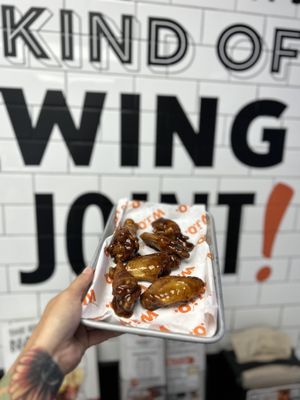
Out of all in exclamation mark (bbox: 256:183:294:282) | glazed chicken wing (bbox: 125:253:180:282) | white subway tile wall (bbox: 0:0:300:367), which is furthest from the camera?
exclamation mark (bbox: 256:183:294:282)

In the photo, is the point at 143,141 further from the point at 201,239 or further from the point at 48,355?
the point at 48,355

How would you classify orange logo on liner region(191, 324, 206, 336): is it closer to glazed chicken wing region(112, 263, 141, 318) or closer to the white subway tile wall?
glazed chicken wing region(112, 263, 141, 318)

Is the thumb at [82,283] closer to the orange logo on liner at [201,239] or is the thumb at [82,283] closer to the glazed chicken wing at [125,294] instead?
the glazed chicken wing at [125,294]

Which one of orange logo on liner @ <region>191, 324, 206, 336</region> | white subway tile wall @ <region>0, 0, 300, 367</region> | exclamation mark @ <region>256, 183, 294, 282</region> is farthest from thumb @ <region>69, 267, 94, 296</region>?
exclamation mark @ <region>256, 183, 294, 282</region>

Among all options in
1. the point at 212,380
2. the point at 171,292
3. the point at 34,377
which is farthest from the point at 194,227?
the point at 212,380

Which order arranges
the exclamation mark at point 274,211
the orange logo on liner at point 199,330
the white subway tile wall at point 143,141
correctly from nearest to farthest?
the orange logo on liner at point 199,330
the white subway tile wall at point 143,141
the exclamation mark at point 274,211

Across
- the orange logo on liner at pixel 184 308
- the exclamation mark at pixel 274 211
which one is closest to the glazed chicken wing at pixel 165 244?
the orange logo on liner at pixel 184 308
